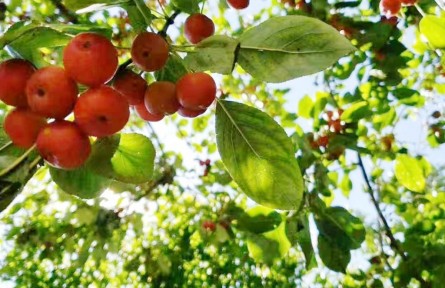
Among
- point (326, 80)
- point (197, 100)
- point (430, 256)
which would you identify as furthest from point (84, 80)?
point (326, 80)

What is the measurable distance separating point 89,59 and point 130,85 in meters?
0.25

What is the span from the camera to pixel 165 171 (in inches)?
168

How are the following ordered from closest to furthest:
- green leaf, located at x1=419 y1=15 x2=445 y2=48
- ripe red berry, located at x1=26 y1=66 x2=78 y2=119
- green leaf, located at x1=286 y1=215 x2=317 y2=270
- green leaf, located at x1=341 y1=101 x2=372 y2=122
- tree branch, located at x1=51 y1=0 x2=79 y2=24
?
ripe red berry, located at x1=26 y1=66 x2=78 y2=119 < green leaf, located at x1=419 y1=15 x2=445 y2=48 < green leaf, located at x1=286 y1=215 x2=317 y2=270 < green leaf, located at x1=341 y1=101 x2=372 y2=122 < tree branch, located at x1=51 y1=0 x2=79 y2=24

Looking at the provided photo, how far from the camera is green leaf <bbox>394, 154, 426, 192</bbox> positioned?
324 centimetres

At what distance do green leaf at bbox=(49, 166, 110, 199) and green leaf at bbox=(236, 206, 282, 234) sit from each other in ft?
4.51

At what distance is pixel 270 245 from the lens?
2.71 m

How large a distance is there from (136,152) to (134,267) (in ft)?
15.4

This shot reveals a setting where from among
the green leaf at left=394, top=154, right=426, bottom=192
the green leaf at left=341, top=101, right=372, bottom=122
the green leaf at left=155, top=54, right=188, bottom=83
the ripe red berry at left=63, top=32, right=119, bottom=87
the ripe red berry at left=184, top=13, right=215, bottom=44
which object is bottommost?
the green leaf at left=394, top=154, right=426, bottom=192

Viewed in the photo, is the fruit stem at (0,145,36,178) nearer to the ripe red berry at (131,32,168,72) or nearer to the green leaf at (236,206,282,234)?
the ripe red berry at (131,32,168,72)

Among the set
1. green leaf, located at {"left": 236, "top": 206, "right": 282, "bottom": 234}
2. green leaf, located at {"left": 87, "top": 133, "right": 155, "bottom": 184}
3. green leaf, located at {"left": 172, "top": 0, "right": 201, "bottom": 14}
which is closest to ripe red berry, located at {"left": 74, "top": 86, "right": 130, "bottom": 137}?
green leaf, located at {"left": 87, "top": 133, "right": 155, "bottom": 184}

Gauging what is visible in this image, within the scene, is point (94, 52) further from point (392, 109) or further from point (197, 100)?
point (392, 109)

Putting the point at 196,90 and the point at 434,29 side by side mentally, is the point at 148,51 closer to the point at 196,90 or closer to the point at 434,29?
the point at 196,90

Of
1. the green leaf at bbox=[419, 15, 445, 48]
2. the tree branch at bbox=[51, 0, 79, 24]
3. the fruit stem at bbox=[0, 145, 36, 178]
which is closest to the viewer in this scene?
→ the fruit stem at bbox=[0, 145, 36, 178]

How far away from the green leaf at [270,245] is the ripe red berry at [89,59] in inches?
70.8
